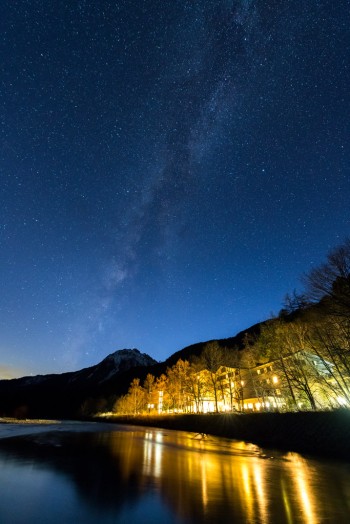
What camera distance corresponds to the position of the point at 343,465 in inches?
698

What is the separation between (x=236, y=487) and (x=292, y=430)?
66.7 feet

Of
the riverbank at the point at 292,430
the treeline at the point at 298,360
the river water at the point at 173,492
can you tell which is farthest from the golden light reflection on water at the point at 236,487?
the treeline at the point at 298,360

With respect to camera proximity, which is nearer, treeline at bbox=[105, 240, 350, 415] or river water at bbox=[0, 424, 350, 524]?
→ river water at bbox=[0, 424, 350, 524]

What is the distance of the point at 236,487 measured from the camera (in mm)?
11797

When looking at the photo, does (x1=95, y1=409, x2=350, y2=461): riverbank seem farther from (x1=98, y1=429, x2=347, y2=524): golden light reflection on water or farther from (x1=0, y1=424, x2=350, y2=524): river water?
(x1=0, y1=424, x2=350, y2=524): river water

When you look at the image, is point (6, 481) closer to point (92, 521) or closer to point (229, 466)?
point (92, 521)

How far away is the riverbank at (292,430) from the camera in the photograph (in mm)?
21812

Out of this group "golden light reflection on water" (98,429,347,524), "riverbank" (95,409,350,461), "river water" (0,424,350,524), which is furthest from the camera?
"riverbank" (95,409,350,461)

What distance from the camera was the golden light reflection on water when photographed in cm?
862

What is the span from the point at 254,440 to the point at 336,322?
63.1ft

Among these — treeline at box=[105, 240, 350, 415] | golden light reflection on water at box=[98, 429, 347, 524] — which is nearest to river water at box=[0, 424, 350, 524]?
golden light reflection on water at box=[98, 429, 347, 524]

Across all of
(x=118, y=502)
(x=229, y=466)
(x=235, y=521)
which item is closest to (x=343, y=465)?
(x=229, y=466)

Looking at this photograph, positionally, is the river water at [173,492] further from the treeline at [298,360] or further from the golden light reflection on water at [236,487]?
the treeline at [298,360]

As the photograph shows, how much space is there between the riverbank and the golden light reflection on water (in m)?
4.59
